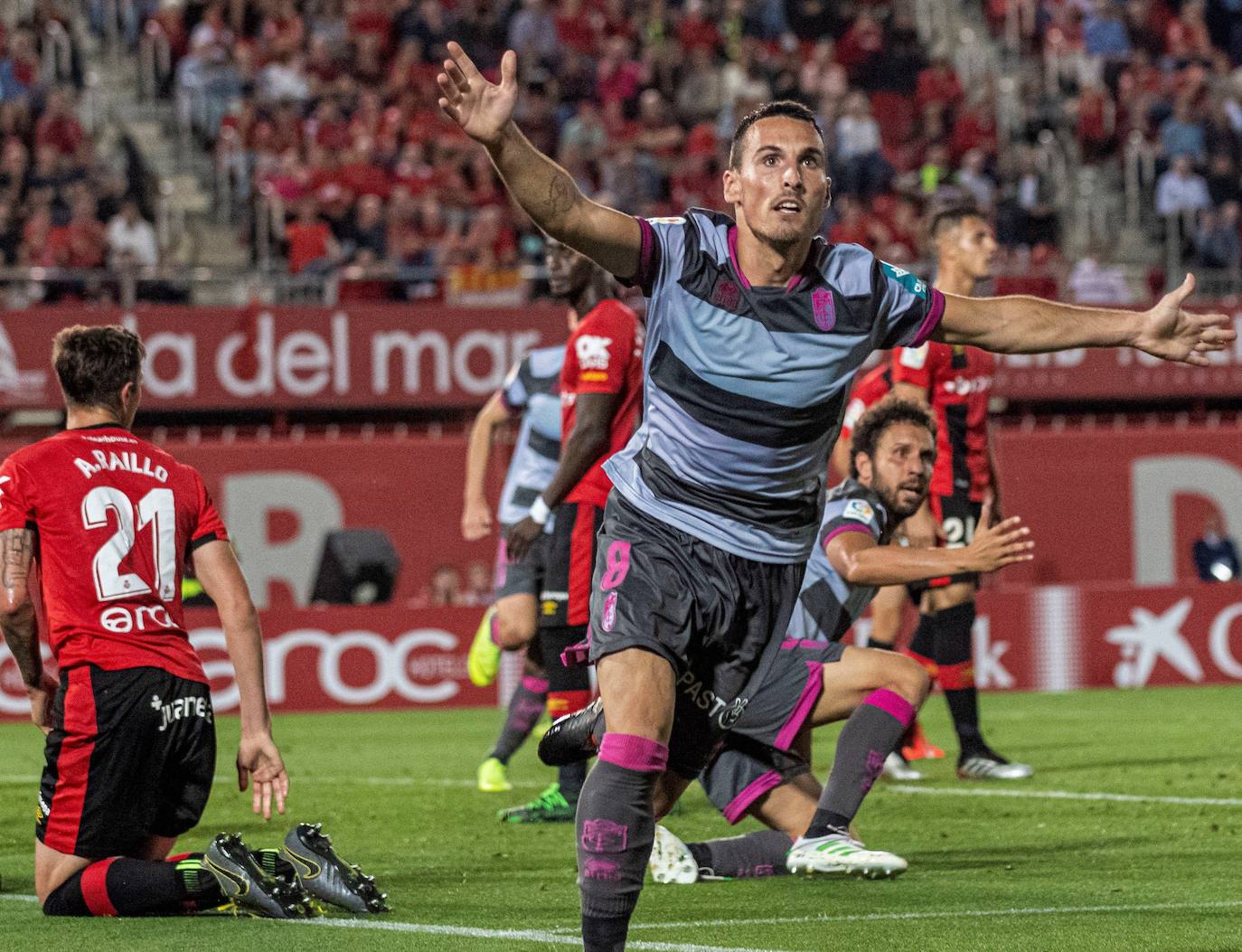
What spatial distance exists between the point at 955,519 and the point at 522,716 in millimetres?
2280

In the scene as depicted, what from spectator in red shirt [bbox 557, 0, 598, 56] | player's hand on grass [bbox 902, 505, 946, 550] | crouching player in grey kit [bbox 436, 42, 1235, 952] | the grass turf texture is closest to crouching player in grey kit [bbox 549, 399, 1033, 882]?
the grass turf texture

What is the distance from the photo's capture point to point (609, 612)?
17.1 feet

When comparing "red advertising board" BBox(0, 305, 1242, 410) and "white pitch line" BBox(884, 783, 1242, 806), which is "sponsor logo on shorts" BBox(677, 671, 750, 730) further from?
"red advertising board" BBox(0, 305, 1242, 410)

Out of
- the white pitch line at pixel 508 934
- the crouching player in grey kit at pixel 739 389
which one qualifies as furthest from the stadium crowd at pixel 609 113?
the crouching player in grey kit at pixel 739 389

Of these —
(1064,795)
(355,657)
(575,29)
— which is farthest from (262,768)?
(575,29)

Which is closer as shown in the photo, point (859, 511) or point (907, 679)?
point (907, 679)

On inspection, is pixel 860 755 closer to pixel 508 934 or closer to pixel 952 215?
pixel 508 934

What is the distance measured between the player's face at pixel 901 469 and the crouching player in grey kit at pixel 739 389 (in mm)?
2449

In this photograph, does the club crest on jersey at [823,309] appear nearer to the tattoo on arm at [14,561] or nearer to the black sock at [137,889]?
the black sock at [137,889]

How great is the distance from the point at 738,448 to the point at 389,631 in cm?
1086

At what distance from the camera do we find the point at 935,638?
10.5 metres

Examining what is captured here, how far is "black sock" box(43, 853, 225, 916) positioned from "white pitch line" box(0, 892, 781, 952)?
12.4 inches

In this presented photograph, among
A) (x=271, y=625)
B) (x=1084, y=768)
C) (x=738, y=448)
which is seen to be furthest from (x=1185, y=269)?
(x=738, y=448)

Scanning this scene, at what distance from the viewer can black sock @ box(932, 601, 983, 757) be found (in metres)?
10.2
